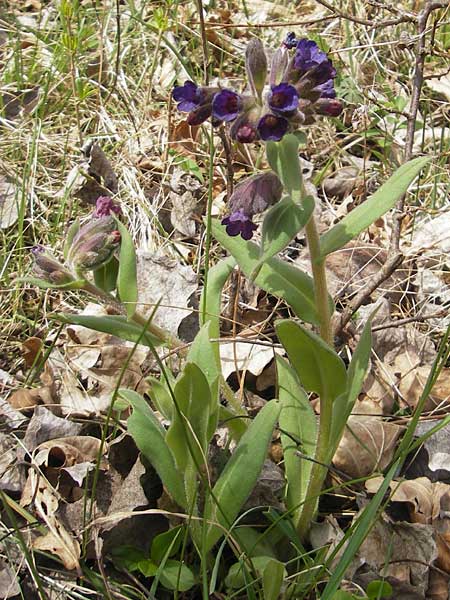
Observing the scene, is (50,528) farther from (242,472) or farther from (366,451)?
(366,451)

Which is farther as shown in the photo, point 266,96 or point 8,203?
point 8,203

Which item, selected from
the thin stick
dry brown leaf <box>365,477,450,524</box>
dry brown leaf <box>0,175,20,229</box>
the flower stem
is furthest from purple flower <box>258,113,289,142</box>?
dry brown leaf <box>0,175,20,229</box>

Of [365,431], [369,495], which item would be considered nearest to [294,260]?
[365,431]

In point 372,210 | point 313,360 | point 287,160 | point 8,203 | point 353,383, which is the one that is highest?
point 287,160

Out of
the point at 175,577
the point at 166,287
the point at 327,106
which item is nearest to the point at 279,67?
the point at 327,106

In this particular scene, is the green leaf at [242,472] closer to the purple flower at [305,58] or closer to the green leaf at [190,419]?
the green leaf at [190,419]

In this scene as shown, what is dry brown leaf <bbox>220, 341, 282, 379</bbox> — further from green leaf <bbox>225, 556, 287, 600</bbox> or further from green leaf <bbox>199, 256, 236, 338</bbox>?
green leaf <bbox>225, 556, 287, 600</bbox>
